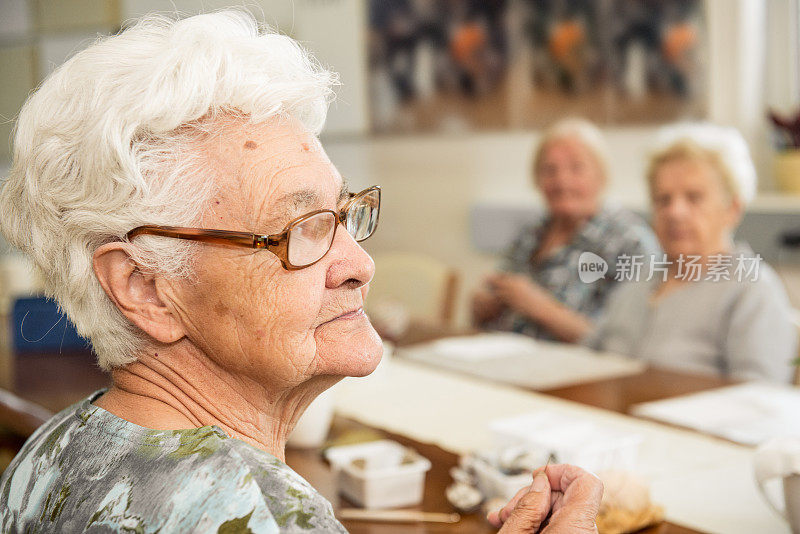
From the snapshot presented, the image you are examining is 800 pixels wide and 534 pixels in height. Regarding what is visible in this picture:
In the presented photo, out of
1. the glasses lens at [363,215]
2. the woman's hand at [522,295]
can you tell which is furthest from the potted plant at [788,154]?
the glasses lens at [363,215]

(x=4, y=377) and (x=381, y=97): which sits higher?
(x=381, y=97)

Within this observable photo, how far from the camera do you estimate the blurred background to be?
10.7 feet

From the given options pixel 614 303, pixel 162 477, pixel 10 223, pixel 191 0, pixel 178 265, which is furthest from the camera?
pixel 191 0

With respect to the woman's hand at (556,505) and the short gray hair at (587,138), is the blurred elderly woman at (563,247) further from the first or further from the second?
the woman's hand at (556,505)

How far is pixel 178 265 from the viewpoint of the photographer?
0.91 meters

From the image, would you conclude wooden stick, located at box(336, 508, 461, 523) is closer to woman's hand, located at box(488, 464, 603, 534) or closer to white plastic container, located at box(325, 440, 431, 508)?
white plastic container, located at box(325, 440, 431, 508)

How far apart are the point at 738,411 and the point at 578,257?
136cm

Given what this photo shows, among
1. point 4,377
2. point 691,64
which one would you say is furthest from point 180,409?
point 691,64

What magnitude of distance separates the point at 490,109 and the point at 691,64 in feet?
3.33

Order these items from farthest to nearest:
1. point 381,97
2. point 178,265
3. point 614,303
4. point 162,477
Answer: point 381,97 < point 614,303 < point 178,265 < point 162,477

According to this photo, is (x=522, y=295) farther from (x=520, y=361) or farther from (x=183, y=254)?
(x=183, y=254)

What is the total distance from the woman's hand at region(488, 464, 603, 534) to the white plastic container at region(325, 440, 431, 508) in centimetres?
31

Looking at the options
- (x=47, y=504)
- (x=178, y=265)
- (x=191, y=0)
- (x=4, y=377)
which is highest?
(x=191, y=0)

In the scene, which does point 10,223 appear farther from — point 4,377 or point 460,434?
point 4,377
